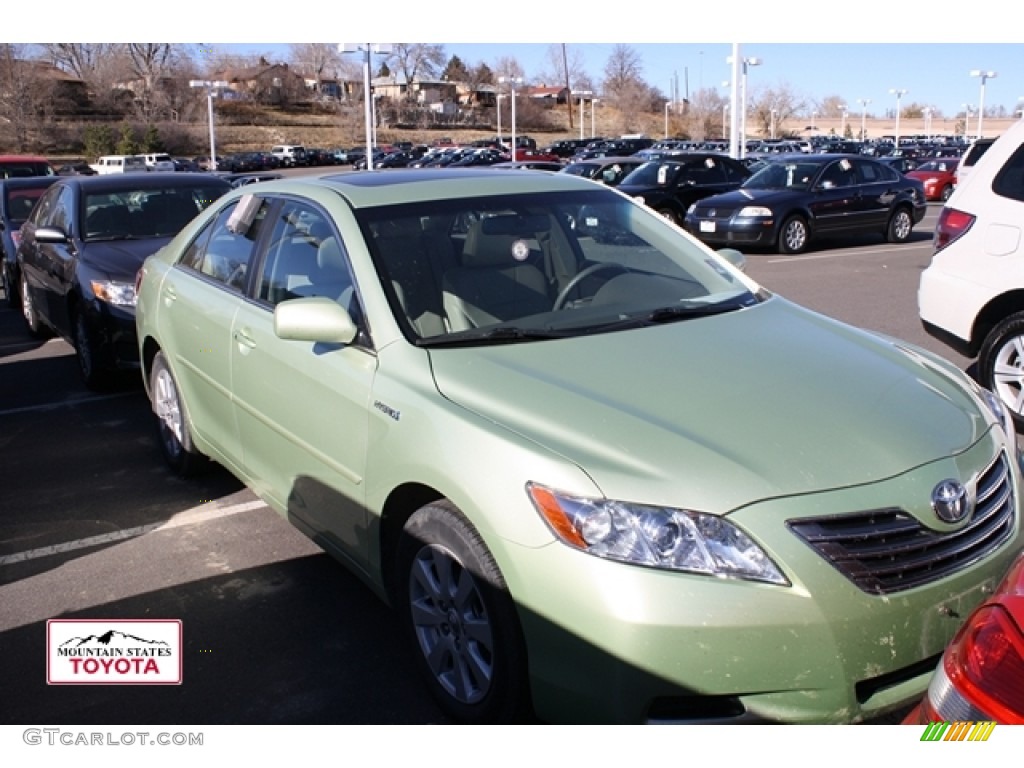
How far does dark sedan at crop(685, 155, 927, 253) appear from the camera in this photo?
16.5 metres

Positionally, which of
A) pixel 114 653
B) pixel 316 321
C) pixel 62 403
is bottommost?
pixel 114 653

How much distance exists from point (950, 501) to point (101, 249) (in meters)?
6.90

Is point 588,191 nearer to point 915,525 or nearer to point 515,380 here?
point 515,380

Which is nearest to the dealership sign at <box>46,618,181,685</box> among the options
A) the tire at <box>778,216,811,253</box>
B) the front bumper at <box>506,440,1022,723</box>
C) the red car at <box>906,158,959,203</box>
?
the front bumper at <box>506,440,1022,723</box>

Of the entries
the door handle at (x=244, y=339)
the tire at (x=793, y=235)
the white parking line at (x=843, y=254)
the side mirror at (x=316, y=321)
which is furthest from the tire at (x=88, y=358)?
the tire at (x=793, y=235)

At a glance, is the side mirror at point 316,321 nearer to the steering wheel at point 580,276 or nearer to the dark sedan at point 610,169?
the steering wheel at point 580,276

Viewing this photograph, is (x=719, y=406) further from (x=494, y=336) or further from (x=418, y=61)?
(x=418, y=61)

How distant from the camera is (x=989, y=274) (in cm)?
603

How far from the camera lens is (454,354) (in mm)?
3318

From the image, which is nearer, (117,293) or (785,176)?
(117,293)

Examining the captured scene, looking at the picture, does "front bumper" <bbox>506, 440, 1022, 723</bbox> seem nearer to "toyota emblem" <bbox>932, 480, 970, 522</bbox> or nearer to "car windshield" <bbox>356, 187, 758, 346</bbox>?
"toyota emblem" <bbox>932, 480, 970, 522</bbox>

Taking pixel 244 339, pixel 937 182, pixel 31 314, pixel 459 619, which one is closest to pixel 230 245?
pixel 244 339

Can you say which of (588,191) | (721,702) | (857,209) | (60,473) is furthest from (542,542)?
Answer: (857,209)

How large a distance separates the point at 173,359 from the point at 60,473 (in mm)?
1236
